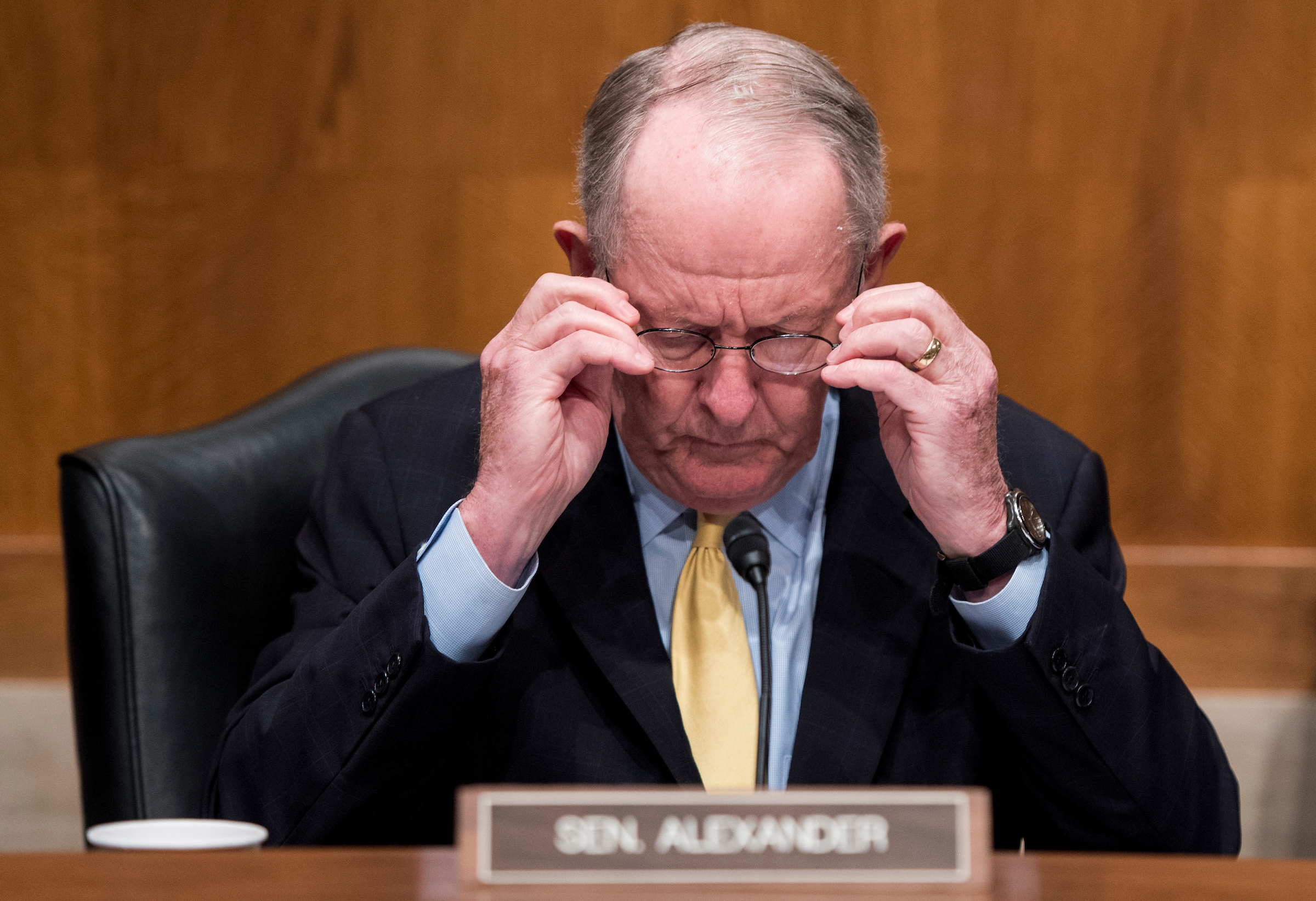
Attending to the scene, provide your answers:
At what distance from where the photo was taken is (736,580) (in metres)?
1.37

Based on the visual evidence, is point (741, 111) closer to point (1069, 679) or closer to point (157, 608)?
point (1069, 679)

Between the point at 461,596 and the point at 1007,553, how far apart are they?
0.53 metres

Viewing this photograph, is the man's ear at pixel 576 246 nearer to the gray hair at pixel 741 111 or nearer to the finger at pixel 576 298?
the gray hair at pixel 741 111

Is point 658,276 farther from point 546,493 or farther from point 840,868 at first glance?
point 840,868

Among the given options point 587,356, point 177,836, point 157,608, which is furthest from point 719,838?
point 157,608

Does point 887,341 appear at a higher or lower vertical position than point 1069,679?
higher

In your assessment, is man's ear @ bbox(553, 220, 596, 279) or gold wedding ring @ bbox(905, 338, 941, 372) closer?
gold wedding ring @ bbox(905, 338, 941, 372)

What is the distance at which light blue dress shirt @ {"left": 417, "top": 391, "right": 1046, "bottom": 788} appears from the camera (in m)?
1.20

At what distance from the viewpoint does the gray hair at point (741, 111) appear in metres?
1.29

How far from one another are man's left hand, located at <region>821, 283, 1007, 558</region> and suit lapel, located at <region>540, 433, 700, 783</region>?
12.8 inches

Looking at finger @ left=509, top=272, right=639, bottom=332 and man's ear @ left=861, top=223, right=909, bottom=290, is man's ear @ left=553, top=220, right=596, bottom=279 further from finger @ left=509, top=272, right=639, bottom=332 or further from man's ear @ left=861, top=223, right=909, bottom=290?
man's ear @ left=861, top=223, right=909, bottom=290

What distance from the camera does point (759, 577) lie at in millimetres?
1213

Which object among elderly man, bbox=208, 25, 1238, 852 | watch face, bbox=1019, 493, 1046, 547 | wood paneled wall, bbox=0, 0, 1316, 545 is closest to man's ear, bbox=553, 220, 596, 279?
elderly man, bbox=208, 25, 1238, 852

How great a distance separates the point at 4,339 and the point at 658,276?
175 centimetres
